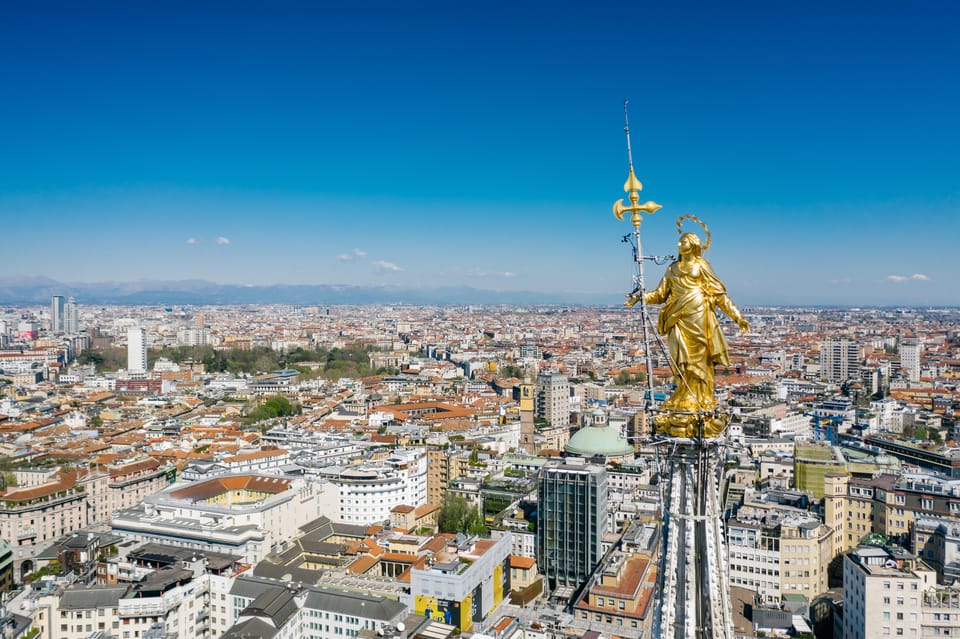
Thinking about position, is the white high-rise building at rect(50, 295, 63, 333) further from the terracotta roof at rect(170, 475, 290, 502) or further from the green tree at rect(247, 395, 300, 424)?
the terracotta roof at rect(170, 475, 290, 502)

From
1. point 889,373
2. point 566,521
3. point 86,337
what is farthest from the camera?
point 86,337

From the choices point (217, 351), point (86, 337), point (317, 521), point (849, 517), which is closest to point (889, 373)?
point (849, 517)

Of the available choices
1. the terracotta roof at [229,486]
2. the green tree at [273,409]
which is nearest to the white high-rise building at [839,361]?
the green tree at [273,409]

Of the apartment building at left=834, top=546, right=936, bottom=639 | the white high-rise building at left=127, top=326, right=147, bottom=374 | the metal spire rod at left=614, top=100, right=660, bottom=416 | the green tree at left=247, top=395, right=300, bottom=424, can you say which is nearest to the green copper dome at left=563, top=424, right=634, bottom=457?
the apartment building at left=834, top=546, right=936, bottom=639

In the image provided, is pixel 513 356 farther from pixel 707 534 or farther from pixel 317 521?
pixel 707 534

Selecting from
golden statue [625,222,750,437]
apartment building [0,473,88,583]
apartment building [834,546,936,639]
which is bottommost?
apartment building [0,473,88,583]

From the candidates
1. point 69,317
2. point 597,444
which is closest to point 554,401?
point 597,444

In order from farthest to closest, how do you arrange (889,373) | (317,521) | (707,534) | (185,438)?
(889,373), (185,438), (317,521), (707,534)
